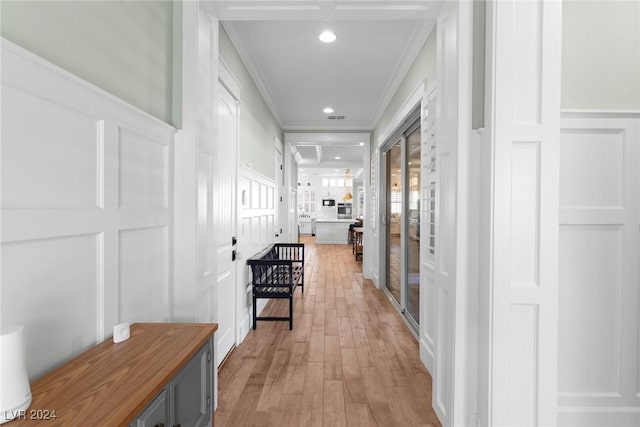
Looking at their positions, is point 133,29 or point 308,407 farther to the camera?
point 308,407

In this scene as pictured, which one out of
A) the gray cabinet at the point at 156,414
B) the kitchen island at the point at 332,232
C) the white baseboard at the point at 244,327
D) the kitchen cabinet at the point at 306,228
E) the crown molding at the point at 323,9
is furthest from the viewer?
the kitchen cabinet at the point at 306,228

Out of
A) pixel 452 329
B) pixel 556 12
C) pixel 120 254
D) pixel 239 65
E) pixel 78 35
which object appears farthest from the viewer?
pixel 239 65

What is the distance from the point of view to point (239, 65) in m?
3.04

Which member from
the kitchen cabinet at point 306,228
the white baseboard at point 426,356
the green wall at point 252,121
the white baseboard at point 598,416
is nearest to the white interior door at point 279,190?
the green wall at point 252,121

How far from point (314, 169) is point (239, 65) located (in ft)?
33.3

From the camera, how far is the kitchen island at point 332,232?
37.1 feet

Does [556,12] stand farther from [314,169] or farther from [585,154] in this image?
[314,169]

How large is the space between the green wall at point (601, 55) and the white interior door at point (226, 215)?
2206 millimetres

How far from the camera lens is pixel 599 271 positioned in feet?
5.61

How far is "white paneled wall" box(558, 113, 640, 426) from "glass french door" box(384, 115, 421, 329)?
1.58 metres

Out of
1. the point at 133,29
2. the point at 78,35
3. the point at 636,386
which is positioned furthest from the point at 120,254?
the point at 636,386

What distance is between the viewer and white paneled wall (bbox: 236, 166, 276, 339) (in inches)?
121

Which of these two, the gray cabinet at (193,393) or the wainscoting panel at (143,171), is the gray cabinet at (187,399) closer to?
the gray cabinet at (193,393)

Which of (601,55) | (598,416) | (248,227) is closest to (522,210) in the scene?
(601,55)
